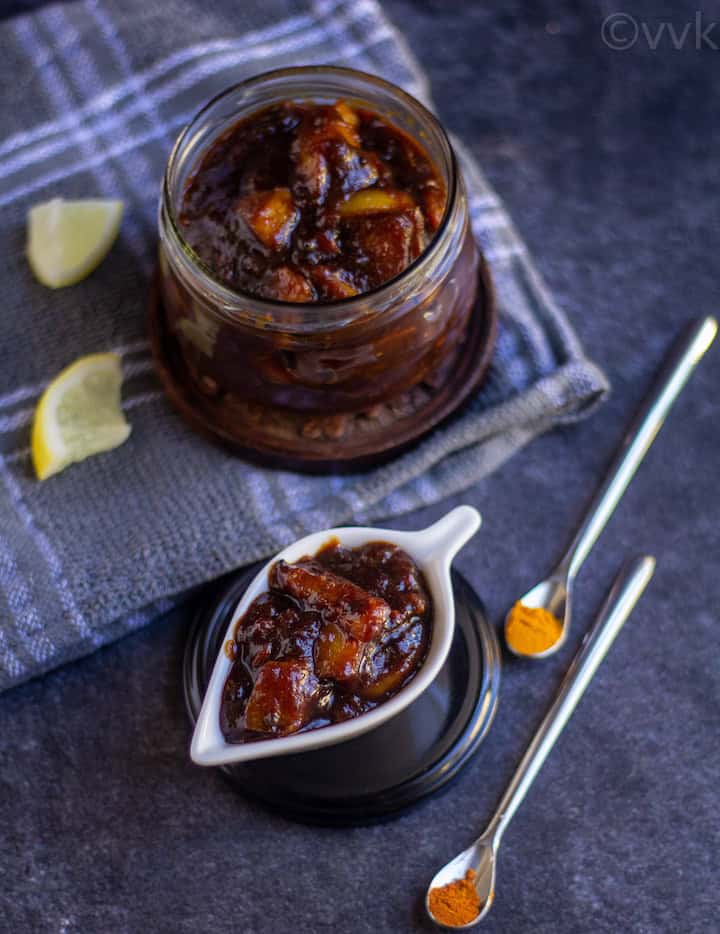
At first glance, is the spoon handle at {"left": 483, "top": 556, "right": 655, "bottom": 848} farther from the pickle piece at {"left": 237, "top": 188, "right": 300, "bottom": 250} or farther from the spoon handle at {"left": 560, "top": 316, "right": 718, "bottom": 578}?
the pickle piece at {"left": 237, "top": 188, "right": 300, "bottom": 250}

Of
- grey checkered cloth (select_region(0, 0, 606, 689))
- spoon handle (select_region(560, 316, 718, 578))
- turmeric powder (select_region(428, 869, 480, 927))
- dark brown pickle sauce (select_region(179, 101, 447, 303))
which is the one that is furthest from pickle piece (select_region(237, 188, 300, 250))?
turmeric powder (select_region(428, 869, 480, 927))

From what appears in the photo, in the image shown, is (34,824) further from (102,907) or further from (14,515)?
(14,515)

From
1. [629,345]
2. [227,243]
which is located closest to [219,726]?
[227,243]

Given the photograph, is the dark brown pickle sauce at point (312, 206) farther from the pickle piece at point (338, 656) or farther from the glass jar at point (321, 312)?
the pickle piece at point (338, 656)

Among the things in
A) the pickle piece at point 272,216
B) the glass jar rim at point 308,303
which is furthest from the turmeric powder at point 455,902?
the pickle piece at point 272,216

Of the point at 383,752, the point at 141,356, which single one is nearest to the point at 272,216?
the point at 141,356
